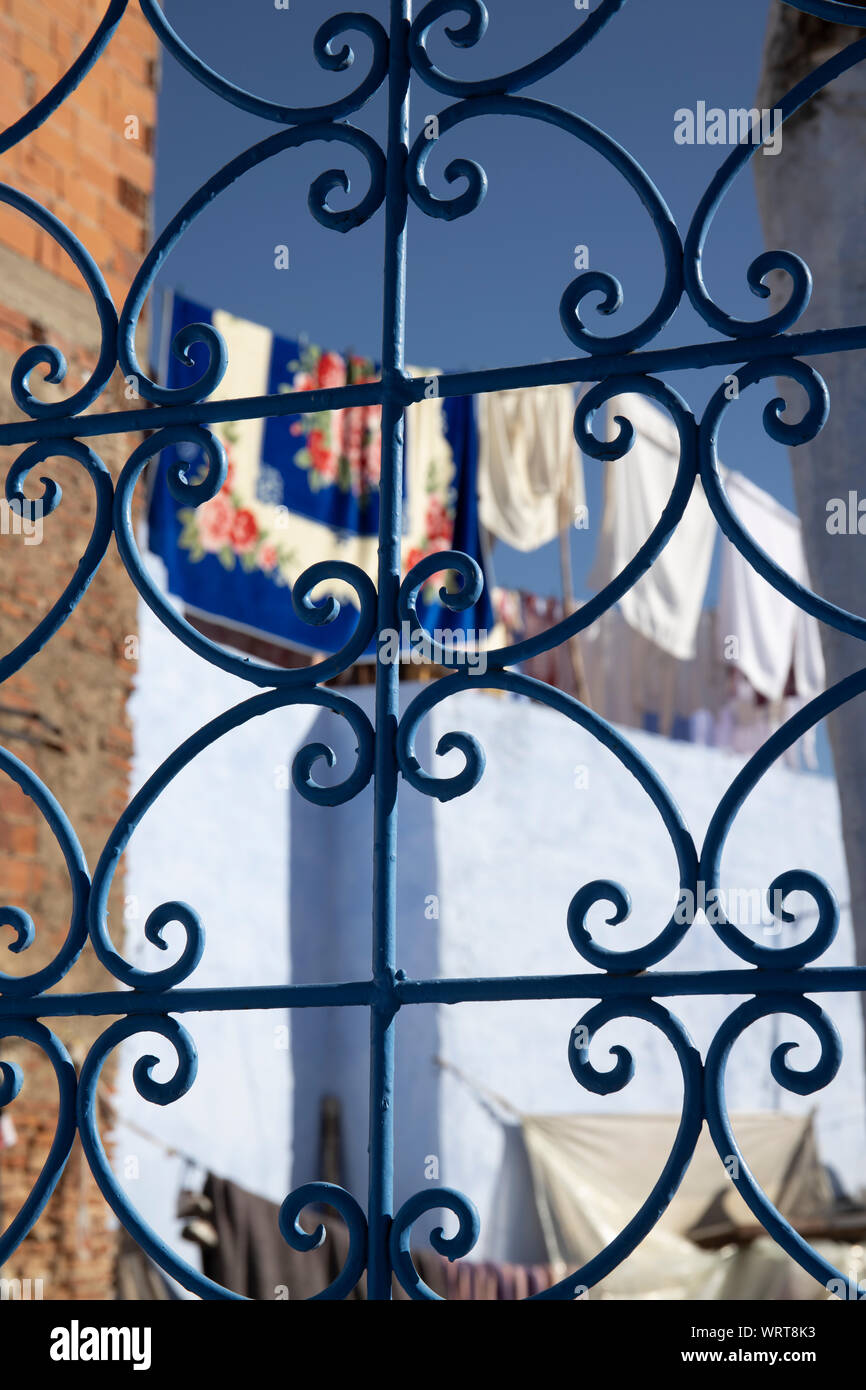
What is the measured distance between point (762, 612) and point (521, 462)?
11.0 feet

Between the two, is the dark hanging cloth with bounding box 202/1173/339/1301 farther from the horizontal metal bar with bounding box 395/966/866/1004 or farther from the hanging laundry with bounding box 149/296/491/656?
the horizontal metal bar with bounding box 395/966/866/1004

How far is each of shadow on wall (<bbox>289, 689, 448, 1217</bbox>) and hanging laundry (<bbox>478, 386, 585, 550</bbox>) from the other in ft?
4.92

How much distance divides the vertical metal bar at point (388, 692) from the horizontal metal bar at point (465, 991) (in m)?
0.04

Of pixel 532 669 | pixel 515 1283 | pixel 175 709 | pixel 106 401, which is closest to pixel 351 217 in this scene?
pixel 106 401

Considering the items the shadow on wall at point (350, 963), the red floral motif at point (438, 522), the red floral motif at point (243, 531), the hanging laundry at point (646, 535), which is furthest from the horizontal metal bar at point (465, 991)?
the hanging laundry at point (646, 535)

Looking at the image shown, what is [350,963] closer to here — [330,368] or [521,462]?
[521,462]

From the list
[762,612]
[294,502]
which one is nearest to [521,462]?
[294,502]

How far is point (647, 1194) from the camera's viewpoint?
9477 mm

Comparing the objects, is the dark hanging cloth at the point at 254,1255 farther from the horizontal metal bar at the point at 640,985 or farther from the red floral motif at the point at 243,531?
the horizontal metal bar at the point at 640,985

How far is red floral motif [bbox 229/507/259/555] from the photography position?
26.6 feet

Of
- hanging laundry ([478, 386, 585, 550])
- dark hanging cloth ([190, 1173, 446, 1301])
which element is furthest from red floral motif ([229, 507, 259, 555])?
dark hanging cloth ([190, 1173, 446, 1301])

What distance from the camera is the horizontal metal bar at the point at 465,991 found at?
116 cm
